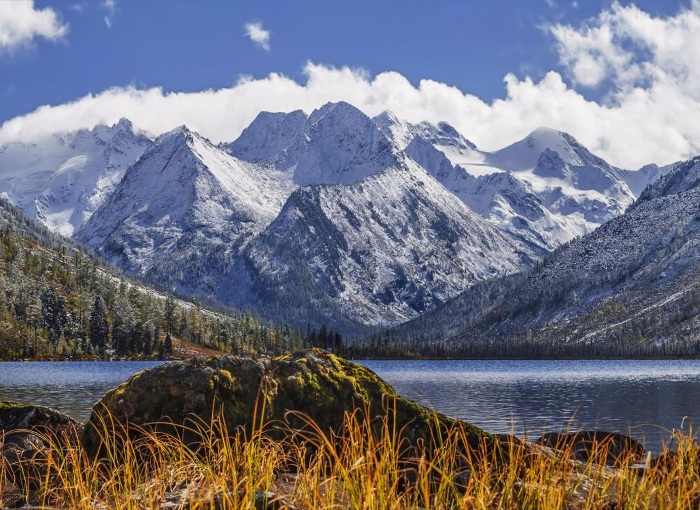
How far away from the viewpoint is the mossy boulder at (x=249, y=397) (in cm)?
1470

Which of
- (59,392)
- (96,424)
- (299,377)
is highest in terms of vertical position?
(299,377)

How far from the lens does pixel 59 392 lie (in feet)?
285

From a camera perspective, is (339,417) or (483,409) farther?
(483,409)

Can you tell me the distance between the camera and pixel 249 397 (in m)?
14.9

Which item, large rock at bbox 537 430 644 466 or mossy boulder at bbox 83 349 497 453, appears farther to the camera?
mossy boulder at bbox 83 349 497 453

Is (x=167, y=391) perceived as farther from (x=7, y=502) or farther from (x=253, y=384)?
(x=7, y=502)

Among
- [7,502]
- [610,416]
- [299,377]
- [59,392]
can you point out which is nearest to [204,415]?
[299,377]

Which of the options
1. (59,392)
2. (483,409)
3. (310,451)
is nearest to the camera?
→ (310,451)

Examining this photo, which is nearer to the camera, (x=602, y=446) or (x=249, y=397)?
(x=602, y=446)

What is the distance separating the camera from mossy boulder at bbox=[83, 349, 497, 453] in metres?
14.7

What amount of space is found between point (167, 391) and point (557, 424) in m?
47.7

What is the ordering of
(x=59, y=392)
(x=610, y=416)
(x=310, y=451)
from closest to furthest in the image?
(x=310, y=451), (x=610, y=416), (x=59, y=392)

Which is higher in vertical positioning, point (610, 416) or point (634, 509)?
point (634, 509)

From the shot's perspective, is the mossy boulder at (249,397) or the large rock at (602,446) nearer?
the large rock at (602,446)
